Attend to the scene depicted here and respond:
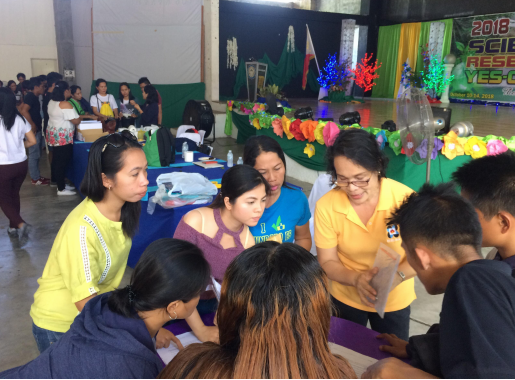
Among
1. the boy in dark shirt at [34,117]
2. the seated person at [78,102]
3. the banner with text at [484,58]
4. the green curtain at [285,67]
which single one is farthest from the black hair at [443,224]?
the banner with text at [484,58]

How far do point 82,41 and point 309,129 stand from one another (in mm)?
7605

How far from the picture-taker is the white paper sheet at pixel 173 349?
1.30 meters

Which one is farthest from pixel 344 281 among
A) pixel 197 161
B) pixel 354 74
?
pixel 354 74

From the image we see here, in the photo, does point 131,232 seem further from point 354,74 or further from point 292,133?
point 354,74

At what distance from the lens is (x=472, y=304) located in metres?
0.77

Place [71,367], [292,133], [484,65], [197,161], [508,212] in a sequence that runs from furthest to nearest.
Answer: [484,65]
[292,133]
[197,161]
[508,212]
[71,367]

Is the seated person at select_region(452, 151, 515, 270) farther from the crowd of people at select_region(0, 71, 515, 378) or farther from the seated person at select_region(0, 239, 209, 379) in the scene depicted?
the seated person at select_region(0, 239, 209, 379)

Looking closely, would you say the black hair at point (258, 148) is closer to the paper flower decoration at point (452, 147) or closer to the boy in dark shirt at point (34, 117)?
the paper flower decoration at point (452, 147)

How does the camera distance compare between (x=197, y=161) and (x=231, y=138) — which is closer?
(x=197, y=161)

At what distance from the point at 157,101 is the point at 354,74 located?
11.1 m

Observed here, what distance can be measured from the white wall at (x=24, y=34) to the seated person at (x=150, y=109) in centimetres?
546

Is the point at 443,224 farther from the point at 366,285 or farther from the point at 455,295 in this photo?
the point at 366,285

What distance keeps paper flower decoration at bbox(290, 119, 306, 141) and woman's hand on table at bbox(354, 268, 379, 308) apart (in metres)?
4.31

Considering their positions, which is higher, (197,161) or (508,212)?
(508,212)
